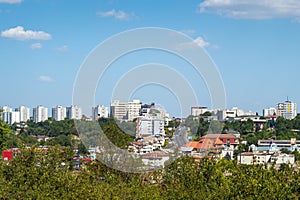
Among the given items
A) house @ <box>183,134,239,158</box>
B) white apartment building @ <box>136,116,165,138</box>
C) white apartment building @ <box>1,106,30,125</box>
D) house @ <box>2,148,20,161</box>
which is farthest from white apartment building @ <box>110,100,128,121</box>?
white apartment building @ <box>1,106,30,125</box>

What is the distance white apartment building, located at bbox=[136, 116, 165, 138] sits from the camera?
35750mm

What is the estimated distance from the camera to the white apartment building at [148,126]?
35.8m

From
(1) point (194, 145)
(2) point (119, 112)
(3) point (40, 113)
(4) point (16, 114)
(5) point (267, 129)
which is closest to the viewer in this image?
(2) point (119, 112)

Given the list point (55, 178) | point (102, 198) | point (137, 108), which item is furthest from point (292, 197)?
point (137, 108)

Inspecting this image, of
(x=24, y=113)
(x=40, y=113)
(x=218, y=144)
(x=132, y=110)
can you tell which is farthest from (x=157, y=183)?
(x=24, y=113)

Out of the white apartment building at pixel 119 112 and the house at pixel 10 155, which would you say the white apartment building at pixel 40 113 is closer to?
the white apartment building at pixel 119 112

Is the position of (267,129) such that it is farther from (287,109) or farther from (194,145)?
(194,145)

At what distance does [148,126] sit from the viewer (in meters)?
38.3

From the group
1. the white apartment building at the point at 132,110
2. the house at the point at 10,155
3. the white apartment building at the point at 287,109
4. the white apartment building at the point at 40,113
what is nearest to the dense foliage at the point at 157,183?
the house at the point at 10,155

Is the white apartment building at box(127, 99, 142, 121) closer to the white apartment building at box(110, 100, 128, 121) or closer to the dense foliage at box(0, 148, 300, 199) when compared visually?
the white apartment building at box(110, 100, 128, 121)

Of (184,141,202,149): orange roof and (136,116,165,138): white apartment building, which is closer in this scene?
(136,116,165,138): white apartment building

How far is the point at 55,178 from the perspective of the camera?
16.1 m

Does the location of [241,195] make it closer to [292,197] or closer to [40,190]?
[292,197]

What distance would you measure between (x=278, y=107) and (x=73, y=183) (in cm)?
11214
